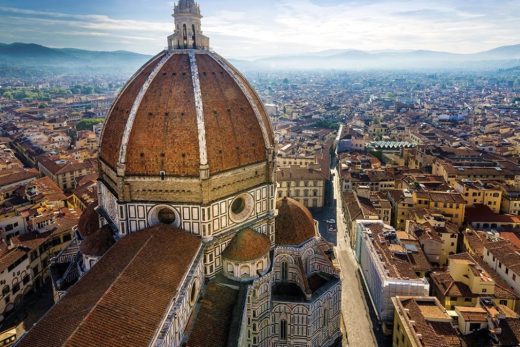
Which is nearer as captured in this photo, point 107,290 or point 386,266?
point 107,290

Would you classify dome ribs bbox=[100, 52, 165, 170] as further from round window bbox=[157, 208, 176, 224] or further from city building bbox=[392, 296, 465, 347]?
city building bbox=[392, 296, 465, 347]

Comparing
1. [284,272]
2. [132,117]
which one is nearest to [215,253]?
[284,272]

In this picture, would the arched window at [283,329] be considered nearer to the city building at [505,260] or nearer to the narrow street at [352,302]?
the narrow street at [352,302]

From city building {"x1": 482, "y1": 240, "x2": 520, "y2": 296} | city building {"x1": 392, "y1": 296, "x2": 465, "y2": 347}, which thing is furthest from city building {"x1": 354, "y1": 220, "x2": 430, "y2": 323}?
city building {"x1": 482, "y1": 240, "x2": 520, "y2": 296}

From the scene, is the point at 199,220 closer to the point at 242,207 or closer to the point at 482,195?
the point at 242,207

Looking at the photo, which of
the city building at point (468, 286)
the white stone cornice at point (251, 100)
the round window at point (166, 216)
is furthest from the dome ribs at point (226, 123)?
the city building at point (468, 286)
